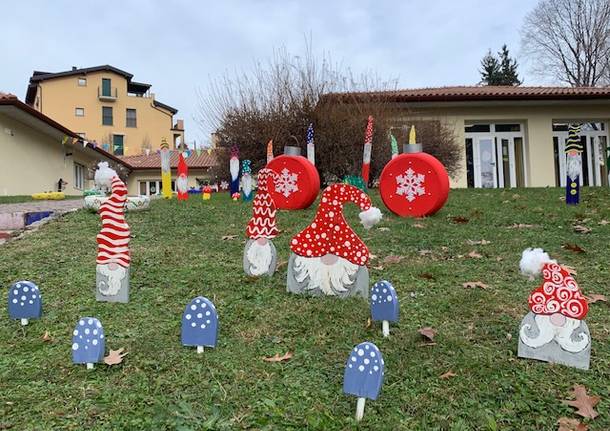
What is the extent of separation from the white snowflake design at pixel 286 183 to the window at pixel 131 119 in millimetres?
41351

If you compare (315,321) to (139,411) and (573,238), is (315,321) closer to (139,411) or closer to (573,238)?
(139,411)

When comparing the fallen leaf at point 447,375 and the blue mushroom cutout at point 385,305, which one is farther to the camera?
the blue mushroom cutout at point 385,305

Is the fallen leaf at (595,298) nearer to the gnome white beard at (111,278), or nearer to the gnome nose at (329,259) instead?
the gnome nose at (329,259)

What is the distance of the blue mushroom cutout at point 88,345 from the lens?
Result: 281cm

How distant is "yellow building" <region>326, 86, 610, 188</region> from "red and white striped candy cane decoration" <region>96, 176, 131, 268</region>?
15.3 m

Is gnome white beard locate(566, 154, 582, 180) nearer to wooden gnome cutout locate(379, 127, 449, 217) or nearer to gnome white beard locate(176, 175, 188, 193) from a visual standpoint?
wooden gnome cutout locate(379, 127, 449, 217)

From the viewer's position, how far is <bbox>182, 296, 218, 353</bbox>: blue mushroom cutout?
2994 millimetres

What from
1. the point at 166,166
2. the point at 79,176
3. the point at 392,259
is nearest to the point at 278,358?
the point at 392,259

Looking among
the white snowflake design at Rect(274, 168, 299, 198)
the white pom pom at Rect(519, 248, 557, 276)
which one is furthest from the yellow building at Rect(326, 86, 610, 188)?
the white pom pom at Rect(519, 248, 557, 276)

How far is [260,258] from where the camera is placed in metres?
4.32

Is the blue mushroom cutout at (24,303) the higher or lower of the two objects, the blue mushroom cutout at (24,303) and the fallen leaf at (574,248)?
the lower

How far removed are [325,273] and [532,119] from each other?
690 inches

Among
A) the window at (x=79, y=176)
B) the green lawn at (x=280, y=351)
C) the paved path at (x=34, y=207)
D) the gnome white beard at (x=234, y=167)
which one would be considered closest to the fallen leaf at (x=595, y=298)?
the green lawn at (x=280, y=351)

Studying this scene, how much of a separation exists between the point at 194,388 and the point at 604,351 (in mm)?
2309
